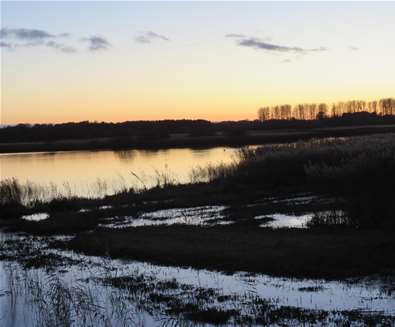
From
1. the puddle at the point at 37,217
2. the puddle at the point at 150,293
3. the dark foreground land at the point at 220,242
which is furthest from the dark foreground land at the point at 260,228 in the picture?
the puddle at the point at 150,293

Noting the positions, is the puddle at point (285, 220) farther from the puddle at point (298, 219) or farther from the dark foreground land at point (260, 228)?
the dark foreground land at point (260, 228)

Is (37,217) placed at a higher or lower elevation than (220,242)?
lower

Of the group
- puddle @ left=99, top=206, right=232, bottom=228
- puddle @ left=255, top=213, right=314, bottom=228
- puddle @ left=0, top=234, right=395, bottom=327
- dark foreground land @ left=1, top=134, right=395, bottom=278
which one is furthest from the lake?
puddle @ left=0, top=234, right=395, bottom=327

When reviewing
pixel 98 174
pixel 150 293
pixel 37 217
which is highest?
pixel 98 174

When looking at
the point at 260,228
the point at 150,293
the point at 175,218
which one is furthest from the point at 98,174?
the point at 150,293

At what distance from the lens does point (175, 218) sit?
808 inches

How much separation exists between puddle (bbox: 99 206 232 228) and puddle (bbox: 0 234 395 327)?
251 inches

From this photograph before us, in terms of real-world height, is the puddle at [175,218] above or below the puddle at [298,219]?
below

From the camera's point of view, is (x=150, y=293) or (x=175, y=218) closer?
(x=150, y=293)

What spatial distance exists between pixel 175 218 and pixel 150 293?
10.2 m

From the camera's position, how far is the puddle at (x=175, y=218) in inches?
757

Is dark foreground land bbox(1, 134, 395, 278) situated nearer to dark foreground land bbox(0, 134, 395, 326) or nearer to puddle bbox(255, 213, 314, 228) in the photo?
dark foreground land bbox(0, 134, 395, 326)

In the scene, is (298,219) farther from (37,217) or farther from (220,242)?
(37,217)

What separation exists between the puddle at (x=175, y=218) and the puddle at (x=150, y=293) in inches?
251
